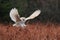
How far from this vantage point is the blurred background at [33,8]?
40.6ft

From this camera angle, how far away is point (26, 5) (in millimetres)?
14336

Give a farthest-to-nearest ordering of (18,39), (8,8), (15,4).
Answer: (15,4), (8,8), (18,39)

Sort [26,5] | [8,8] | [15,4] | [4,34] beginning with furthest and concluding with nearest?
[26,5], [15,4], [8,8], [4,34]

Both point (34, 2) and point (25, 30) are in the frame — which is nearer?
point (25, 30)

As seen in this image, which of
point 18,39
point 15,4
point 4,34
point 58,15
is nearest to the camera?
point 18,39

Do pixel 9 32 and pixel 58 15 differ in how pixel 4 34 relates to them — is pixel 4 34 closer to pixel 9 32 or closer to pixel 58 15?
pixel 9 32

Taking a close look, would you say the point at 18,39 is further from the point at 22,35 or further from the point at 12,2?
the point at 12,2

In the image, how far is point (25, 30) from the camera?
5488 millimetres

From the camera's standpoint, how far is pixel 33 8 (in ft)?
48.8

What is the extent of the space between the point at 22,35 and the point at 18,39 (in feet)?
0.94

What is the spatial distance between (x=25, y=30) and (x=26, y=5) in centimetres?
888

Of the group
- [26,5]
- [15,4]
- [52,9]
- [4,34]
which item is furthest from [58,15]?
[4,34]

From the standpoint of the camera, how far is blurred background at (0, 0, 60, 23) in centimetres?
1238

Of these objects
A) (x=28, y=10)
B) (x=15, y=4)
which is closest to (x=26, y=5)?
(x=28, y=10)
